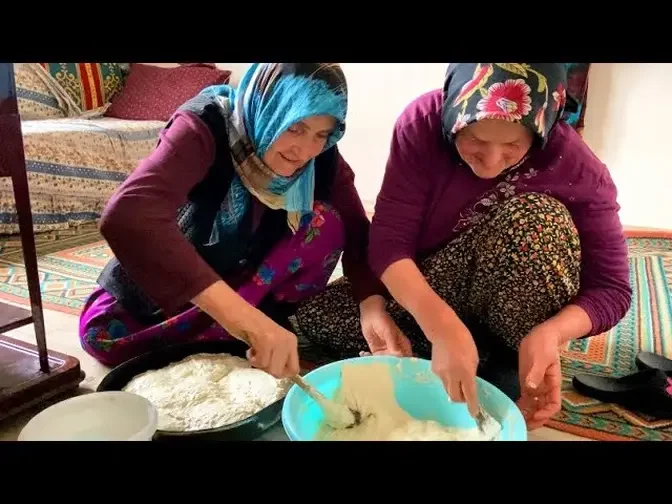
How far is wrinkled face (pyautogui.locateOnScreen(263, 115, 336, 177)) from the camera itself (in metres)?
0.98

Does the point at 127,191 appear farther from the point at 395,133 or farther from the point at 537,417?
the point at 537,417

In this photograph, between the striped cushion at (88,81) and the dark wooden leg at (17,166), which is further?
the striped cushion at (88,81)

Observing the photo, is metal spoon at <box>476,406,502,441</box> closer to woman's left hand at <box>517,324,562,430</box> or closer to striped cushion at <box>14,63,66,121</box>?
woman's left hand at <box>517,324,562,430</box>

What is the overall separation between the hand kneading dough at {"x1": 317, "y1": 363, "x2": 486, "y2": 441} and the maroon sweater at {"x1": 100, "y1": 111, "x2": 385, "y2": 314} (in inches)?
10.5

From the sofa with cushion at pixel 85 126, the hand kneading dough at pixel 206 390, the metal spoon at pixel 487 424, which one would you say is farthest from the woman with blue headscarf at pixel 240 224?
the sofa with cushion at pixel 85 126

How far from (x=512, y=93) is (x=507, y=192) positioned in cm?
22

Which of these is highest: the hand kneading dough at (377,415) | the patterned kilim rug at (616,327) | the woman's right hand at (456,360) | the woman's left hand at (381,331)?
the woman's right hand at (456,360)

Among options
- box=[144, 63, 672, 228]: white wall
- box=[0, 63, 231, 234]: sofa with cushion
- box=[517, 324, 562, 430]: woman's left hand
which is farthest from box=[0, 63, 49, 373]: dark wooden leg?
box=[144, 63, 672, 228]: white wall

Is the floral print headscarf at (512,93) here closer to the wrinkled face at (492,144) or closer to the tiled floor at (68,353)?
the wrinkled face at (492,144)

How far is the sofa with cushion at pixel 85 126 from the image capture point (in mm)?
2119

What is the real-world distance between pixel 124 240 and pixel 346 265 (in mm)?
433
